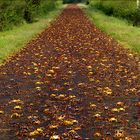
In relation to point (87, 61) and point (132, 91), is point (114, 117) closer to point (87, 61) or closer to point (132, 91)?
point (132, 91)

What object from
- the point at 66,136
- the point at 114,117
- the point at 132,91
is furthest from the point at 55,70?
the point at 66,136

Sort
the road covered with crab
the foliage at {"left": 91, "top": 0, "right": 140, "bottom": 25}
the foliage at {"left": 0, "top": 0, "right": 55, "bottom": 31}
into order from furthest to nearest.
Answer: the foliage at {"left": 91, "top": 0, "right": 140, "bottom": 25} → the foliage at {"left": 0, "top": 0, "right": 55, "bottom": 31} → the road covered with crab

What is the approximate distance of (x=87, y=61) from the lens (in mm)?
15328

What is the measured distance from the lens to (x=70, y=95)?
34.7 feet

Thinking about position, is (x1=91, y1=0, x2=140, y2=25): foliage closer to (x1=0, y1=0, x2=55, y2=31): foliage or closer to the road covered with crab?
(x1=0, y1=0, x2=55, y2=31): foliage

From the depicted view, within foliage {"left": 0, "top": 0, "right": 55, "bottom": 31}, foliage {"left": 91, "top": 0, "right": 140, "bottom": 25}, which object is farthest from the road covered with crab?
foliage {"left": 91, "top": 0, "right": 140, "bottom": 25}

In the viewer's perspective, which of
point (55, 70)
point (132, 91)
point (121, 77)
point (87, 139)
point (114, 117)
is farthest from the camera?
point (55, 70)

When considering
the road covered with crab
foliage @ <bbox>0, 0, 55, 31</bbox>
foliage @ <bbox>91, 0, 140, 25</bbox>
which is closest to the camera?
the road covered with crab

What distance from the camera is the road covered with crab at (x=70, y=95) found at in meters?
8.07

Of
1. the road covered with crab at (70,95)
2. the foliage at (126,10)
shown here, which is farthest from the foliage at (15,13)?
the road covered with crab at (70,95)

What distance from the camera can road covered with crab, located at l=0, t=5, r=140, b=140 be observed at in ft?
26.5

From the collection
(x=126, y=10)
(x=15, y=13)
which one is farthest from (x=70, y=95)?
(x=126, y=10)

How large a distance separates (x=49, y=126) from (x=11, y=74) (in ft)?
17.2

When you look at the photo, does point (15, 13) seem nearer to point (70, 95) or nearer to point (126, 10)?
point (126, 10)
